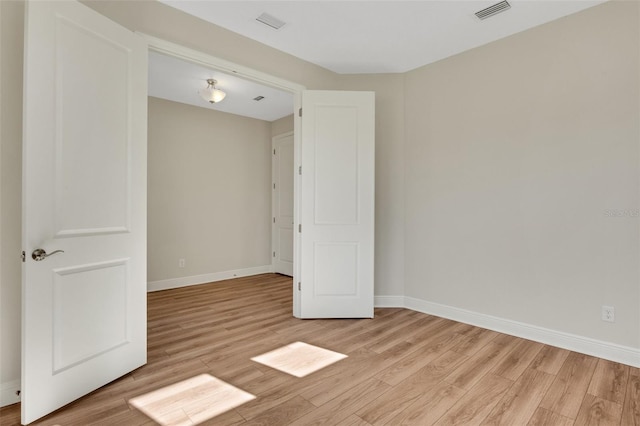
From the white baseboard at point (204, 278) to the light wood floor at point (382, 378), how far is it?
140 cm

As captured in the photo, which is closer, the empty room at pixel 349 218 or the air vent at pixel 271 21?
the empty room at pixel 349 218

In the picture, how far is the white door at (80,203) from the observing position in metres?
1.70

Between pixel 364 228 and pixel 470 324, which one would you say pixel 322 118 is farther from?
pixel 470 324

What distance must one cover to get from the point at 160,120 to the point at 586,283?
526cm

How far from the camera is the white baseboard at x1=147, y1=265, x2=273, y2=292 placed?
14.9 feet

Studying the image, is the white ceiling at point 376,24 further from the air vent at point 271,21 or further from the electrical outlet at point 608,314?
the electrical outlet at point 608,314

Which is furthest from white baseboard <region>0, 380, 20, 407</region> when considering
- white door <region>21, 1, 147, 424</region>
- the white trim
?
the white trim

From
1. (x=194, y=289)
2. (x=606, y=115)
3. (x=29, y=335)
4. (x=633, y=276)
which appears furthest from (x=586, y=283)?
(x=194, y=289)

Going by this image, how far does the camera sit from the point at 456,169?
11.0 ft

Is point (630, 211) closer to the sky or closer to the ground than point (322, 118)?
closer to the ground

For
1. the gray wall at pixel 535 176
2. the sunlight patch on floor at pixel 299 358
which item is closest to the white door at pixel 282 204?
the gray wall at pixel 535 176

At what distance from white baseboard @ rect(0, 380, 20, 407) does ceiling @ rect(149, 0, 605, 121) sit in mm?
2794

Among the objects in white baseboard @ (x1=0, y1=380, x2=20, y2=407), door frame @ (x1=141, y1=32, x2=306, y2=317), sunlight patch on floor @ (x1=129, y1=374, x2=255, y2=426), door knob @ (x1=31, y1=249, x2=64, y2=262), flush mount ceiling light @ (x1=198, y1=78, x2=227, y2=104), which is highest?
flush mount ceiling light @ (x1=198, y1=78, x2=227, y2=104)

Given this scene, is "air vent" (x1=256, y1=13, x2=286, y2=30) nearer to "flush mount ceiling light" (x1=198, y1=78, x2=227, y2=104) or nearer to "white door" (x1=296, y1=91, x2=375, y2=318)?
"white door" (x1=296, y1=91, x2=375, y2=318)
